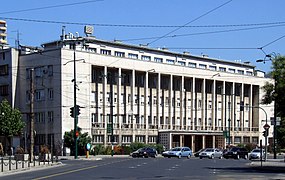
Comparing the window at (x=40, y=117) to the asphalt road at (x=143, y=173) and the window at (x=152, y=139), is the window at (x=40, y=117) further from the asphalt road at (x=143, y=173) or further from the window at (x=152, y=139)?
the asphalt road at (x=143, y=173)

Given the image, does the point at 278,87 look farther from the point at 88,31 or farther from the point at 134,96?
the point at 88,31

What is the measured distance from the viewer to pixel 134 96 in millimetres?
90312

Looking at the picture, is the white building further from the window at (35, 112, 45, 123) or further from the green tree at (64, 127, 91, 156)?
the green tree at (64, 127, 91, 156)

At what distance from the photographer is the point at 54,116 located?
80.2m

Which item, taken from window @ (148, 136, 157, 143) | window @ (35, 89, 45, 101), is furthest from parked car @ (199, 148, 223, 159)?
window @ (35, 89, 45, 101)

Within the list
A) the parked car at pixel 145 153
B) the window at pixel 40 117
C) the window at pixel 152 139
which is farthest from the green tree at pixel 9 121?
the window at pixel 152 139

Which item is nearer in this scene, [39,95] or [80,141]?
[80,141]

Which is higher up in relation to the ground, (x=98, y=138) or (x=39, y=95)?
(x=39, y=95)

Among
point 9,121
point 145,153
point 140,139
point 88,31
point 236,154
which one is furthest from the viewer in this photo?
point 88,31

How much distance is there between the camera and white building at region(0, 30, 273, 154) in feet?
266

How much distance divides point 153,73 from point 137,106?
6249mm

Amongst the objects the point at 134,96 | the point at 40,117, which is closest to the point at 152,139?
the point at 134,96

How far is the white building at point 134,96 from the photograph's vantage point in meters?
81.0

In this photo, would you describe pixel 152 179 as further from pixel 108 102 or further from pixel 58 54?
pixel 108 102
